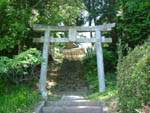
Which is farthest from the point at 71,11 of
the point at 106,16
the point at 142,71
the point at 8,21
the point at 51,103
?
the point at 106,16

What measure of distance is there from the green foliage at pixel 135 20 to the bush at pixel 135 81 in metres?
3.31

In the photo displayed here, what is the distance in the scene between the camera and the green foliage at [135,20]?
6746 millimetres

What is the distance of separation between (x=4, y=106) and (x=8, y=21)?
9.87ft

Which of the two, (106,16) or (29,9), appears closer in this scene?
(29,9)

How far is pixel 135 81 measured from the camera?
3184 millimetres

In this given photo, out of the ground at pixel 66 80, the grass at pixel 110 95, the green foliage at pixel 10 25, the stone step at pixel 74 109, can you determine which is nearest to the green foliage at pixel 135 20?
the grass at pixel 110 95

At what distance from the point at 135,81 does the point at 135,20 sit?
4692mm

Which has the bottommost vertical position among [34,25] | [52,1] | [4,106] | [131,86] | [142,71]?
[4,106]

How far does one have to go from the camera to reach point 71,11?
7230 mm

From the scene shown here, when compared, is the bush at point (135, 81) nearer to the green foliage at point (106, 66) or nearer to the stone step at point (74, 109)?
the stone step at point (74, 109)

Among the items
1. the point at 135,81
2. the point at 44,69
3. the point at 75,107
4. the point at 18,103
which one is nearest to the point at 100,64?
the point at 44,69

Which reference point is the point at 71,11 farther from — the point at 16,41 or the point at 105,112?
the point at 105,112

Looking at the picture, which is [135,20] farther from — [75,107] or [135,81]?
[135,81]

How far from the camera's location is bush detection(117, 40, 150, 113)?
2877 millimetres
